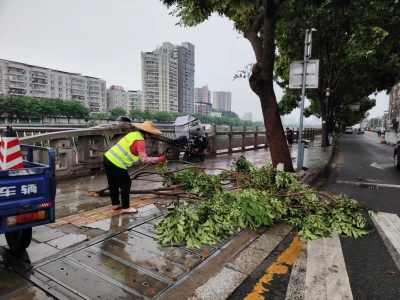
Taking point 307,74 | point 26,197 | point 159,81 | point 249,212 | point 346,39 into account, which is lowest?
point 249,212

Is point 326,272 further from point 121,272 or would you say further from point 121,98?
point 121,98

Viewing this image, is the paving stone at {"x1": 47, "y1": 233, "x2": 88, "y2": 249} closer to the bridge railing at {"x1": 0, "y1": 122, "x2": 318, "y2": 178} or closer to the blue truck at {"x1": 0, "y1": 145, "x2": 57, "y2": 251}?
the blue truck at {"x1": 0, "y1": 145, "x2": 57, "y2": 251}

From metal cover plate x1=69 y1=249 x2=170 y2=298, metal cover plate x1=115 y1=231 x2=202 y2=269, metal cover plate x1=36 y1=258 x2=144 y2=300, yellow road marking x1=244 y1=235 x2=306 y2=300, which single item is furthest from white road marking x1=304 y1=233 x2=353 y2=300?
metal cover plate x1=36 y1=258 x2=144 y2=300

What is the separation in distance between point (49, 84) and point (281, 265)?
389ft

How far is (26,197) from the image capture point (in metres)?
2.83

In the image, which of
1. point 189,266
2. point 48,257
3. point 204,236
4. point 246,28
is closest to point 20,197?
point 48,257

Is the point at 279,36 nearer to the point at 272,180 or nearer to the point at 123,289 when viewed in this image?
the point at 272,180

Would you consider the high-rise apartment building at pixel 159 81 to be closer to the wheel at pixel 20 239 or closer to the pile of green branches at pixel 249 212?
the pile of green branches at pixel 249 212

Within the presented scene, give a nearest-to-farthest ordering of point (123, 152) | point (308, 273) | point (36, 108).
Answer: point (308, 273) < point (123, 152) < point (36, 108)

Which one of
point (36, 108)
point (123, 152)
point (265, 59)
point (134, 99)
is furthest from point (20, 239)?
point (134, 99)

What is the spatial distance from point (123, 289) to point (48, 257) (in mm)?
1143

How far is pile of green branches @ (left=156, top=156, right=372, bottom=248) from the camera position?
3895mm

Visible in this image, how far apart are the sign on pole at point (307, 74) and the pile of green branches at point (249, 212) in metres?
3.78

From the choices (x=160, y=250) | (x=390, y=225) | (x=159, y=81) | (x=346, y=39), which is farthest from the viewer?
(x=159, y=81)
